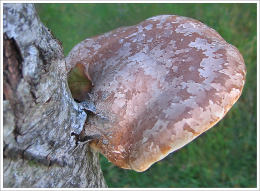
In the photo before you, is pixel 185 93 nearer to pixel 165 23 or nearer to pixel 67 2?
pixel 165 23

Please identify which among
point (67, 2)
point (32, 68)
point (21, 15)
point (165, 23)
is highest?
point (21, 15)

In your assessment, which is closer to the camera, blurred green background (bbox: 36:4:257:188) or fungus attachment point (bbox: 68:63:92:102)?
fungus attachment point (bbox: 68:63:92:102)

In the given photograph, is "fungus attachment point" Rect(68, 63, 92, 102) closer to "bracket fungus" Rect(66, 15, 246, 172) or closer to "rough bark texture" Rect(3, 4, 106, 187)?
"bracket fungus" Rect(66, 15, 246, 172)

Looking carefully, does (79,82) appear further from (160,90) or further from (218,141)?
(218,141)

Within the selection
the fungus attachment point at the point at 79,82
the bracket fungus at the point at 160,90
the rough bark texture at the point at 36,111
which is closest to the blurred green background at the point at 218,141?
the fungus attachment point at the point at 79,82

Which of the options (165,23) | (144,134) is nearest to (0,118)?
(144,134)

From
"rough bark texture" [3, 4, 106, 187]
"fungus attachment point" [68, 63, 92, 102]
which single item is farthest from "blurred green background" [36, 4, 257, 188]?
"rough bark texture" [3, 4, 106, 187]

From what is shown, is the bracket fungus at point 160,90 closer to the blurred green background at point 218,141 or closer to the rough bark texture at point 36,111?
the rough bark texture at point 36,111
